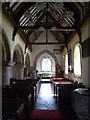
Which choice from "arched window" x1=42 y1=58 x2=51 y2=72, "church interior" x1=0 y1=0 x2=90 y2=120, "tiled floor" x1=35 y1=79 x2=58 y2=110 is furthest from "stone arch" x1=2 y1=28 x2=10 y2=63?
"arched window" x1=42 y1=58 x2=51 y2=72

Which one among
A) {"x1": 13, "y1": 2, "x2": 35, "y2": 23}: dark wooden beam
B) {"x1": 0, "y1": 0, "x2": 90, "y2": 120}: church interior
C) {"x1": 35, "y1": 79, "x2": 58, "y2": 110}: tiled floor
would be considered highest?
{"x1": 13, "y1": 2, "x2": 35, "y2": 23}: dark wooden beam

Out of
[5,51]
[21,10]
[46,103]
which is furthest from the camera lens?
[21,10]

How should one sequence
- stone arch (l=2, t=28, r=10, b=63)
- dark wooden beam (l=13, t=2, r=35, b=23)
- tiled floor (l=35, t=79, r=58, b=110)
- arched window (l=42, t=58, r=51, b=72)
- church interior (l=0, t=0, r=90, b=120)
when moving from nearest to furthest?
church interior (l=0, t=0, r=90, b=120) < tiled floor (l=35, t=79, r=58, b=110) < stone arch (l=2, t=28, r=10, b=63) < dark wooden beam (l=13, t=2, r=35, b=23) < arched window (l=42, t=58, r=51, b=72)

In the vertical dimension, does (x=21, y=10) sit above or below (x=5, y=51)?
above

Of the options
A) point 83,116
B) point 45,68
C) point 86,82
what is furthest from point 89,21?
point 45,68

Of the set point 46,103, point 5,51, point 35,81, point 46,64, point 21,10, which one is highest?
point 21,10

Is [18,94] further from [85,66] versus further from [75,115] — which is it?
[85,66]

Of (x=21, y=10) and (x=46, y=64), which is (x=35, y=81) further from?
(x=46, y=64)

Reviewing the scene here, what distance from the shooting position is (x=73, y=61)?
1204 centimetres

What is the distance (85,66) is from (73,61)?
3.50 m

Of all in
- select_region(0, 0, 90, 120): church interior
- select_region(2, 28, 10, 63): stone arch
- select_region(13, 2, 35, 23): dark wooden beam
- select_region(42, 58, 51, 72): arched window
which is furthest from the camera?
select_region(42, 58, 51, 72): arched window

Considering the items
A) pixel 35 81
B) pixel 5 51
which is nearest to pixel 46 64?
pixel 35 81

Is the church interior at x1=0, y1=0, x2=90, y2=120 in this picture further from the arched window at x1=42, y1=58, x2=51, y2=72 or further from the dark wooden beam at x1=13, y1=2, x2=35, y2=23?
the arched window at x1=42, y1=58, x2=51, y2=72

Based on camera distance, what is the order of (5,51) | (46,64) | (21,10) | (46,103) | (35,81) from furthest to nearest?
(46,64) → (35,81) → (21,10) → (5,51) → (46,103)
